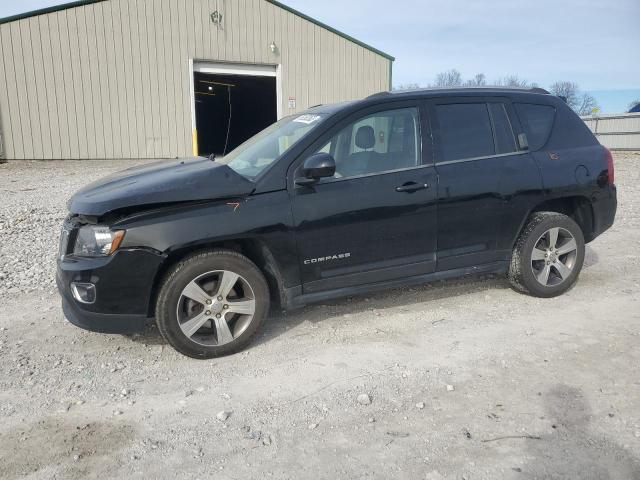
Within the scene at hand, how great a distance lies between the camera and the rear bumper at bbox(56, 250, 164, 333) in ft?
11.0

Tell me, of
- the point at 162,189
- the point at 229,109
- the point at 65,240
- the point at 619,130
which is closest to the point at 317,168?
the point at 162,189

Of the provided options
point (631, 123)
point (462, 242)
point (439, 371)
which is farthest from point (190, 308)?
point (631, 123)

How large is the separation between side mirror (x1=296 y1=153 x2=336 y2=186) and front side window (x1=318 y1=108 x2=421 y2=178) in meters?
0.21

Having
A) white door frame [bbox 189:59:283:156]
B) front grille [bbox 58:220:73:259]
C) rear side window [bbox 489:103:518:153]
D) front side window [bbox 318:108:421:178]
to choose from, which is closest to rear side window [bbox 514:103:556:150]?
rear side window [bbox 489:103:518:153]

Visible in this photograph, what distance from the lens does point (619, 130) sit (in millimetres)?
27359

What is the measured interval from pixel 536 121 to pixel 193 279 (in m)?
3.38

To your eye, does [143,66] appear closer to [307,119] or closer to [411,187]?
[307,119]

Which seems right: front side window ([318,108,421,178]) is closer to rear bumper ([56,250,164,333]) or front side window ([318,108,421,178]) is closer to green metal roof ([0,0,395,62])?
rear bumper ([56,250,164,333])

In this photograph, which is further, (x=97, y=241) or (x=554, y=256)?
(x=554, y=256)

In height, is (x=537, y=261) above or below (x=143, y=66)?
below

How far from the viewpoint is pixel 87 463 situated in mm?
2559

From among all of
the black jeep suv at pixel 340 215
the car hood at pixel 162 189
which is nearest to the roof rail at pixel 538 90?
the black jeep suv at pixel 340 215

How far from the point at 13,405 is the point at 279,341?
1765 mm

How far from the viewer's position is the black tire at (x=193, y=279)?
11.4 ft
